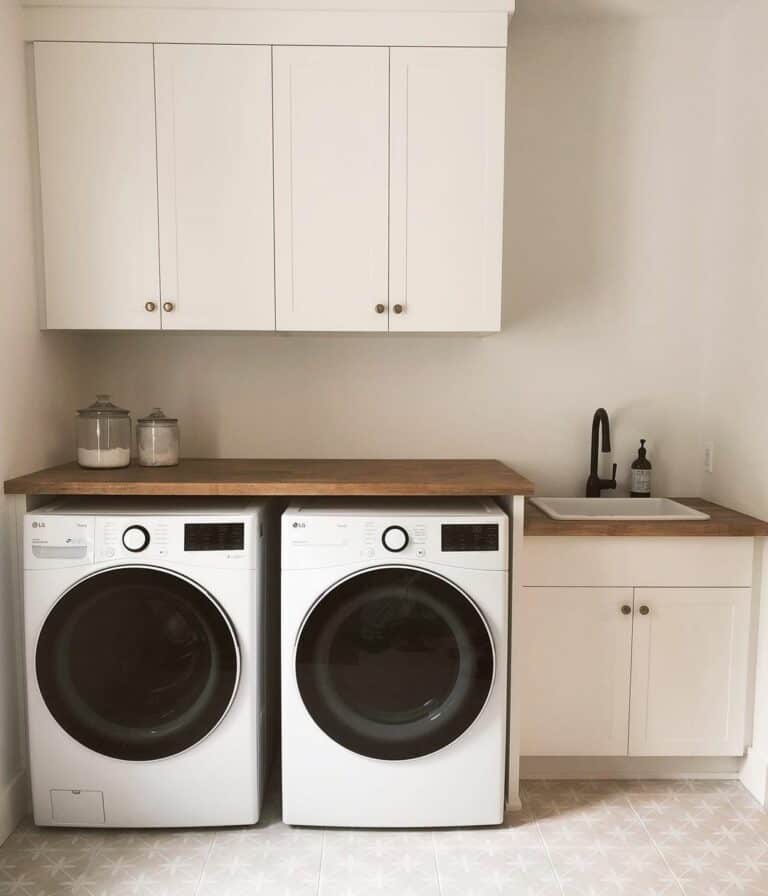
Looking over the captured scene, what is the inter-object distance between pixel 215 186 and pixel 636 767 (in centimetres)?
228

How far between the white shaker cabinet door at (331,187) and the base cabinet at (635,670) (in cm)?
109

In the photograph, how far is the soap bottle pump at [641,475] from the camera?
2.63 m

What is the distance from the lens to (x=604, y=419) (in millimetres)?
2592

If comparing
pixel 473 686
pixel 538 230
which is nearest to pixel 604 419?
pixel 538 230

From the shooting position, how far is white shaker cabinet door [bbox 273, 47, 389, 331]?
7.20ft

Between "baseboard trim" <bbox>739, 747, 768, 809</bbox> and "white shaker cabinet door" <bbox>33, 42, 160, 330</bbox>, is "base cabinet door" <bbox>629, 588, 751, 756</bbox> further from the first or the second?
"white shaker cabinet door" <bbox>33, 42, 160, 330</bbox>

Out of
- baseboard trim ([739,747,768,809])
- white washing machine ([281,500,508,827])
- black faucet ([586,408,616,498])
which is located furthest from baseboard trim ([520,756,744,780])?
black faucet ([586,408,616,498])

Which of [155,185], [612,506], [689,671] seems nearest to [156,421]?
[155,185]

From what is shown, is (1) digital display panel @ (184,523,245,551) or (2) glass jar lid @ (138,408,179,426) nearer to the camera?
(1) digital display panel @ (184,523,245,551)

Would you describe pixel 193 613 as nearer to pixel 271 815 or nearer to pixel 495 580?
pixel 271 815

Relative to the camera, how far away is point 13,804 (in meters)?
2.07

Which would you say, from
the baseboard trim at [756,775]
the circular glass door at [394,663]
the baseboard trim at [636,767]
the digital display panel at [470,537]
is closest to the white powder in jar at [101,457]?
the circular glass door at [394,663]

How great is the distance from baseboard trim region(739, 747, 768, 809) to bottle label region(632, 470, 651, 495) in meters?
0.90

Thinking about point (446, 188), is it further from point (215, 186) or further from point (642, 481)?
point (642, 481)
